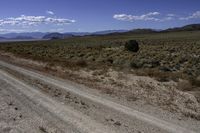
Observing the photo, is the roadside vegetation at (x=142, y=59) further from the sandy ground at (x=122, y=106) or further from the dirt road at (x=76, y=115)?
the dirt road at (x=76, y=115)

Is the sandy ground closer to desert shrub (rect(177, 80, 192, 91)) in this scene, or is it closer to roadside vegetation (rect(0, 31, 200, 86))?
desert shrub (rect(177, 80, 192, 91))

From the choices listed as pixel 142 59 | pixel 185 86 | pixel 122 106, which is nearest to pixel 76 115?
pixel 122 106

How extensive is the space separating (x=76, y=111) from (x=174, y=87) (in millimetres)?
6439

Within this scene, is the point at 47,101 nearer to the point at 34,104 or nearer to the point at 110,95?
the point at 34,104

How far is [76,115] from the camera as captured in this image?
9.08 m

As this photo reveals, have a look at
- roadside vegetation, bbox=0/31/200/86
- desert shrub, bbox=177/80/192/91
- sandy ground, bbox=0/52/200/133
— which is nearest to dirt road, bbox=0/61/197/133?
sandy ground, bbox=0/52/200/133

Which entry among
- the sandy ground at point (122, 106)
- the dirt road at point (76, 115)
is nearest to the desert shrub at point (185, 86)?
the sandy ground at point (122, 106)

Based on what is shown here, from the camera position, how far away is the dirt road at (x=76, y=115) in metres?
7.75

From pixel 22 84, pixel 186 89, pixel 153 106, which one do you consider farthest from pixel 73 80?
pixel 153 106

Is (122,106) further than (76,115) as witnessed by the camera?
Yes

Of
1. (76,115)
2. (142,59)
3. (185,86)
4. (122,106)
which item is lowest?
(142,59)

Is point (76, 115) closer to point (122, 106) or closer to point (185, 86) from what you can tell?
point (122, 106)

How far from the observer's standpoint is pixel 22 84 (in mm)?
15461

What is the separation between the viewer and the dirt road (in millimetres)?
7746
